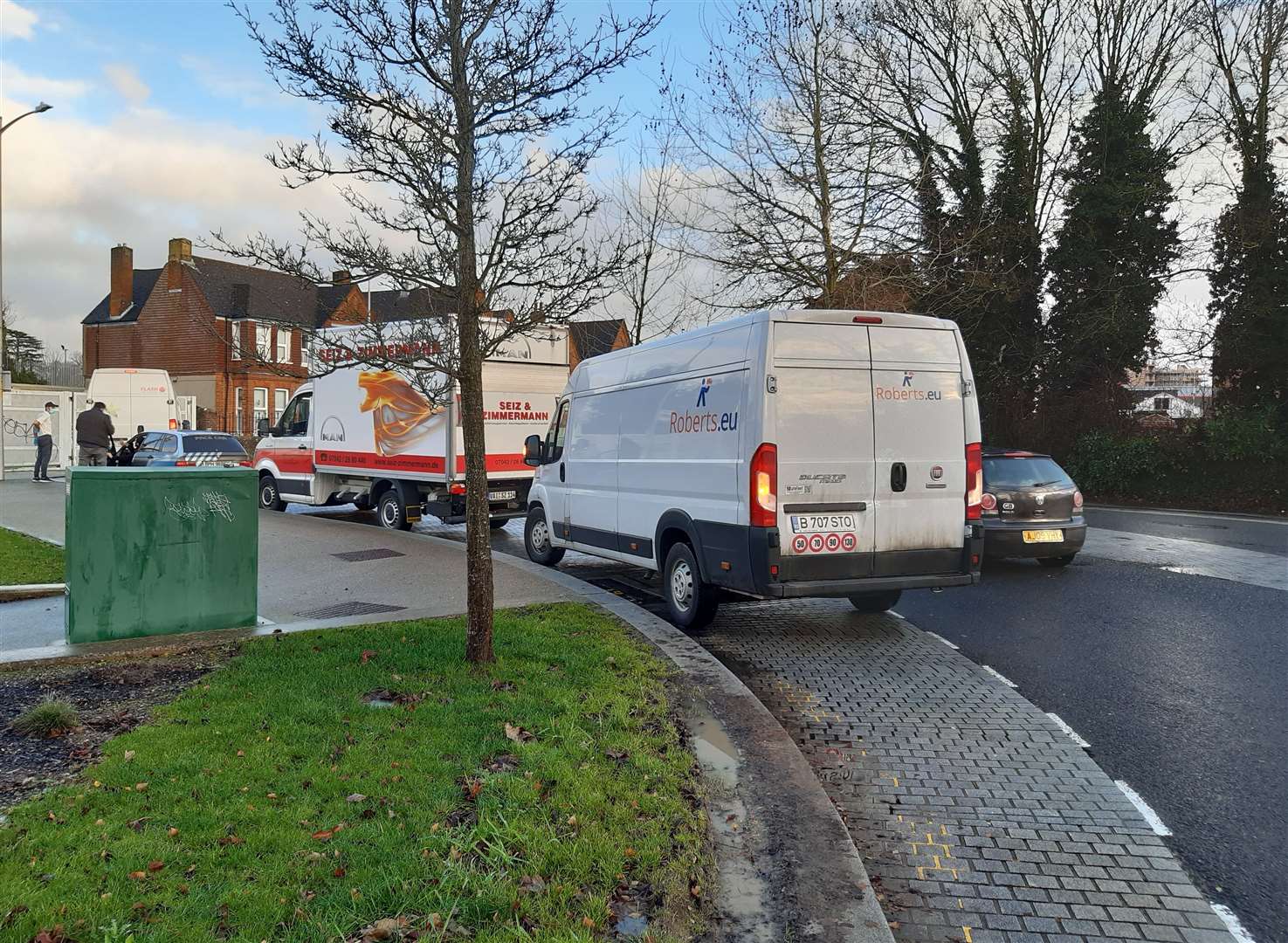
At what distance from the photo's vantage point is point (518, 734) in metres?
4.68

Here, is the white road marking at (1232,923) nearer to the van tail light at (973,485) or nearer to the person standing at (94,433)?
the van tail light at (973,485)

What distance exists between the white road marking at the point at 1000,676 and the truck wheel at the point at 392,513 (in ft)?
Result: 34.1

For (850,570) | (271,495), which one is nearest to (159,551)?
(850,570)

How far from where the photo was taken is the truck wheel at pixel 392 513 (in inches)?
594

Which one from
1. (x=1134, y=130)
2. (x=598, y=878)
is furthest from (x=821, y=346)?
(x=1134, y=130)

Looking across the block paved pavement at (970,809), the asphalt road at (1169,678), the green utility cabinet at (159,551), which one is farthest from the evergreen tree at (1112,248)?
the green utility cabinet at (159,551)

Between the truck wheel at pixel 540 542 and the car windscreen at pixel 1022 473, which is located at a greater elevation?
the car windscreen at pixel 1022 473

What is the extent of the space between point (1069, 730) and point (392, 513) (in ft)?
39.5

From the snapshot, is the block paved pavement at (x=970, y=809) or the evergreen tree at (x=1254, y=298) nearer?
the block paved pavement at (x=970, y=809)

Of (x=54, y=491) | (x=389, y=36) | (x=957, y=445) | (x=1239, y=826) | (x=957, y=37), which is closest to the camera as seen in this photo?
(x=1239, y=826)

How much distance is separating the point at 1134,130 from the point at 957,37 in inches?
221

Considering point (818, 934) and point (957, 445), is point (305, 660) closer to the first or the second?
point (818, 934)

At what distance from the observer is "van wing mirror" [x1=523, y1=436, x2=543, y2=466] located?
11250 mm

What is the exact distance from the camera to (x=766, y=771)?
4.50 metres
